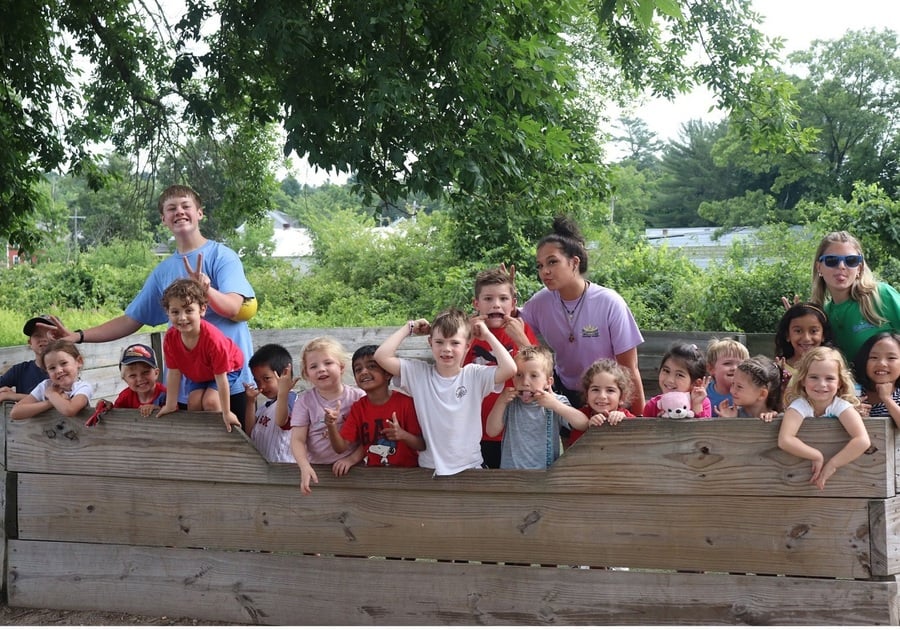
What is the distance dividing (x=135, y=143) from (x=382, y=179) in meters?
3.99

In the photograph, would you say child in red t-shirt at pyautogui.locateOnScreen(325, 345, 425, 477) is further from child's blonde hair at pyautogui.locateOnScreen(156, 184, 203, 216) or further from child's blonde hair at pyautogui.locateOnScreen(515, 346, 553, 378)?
child's blonde hair at pyautogui.locateOnScreen(156, 184, 203, 216)

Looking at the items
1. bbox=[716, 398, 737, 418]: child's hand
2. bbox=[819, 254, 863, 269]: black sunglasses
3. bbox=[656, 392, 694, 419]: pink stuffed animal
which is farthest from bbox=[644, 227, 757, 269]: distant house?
bbox=[656, 392, 694, 419]: pink stuffed animal

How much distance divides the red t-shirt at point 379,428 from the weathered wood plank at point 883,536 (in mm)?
1695

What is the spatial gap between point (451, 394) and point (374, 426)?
0.37 metres

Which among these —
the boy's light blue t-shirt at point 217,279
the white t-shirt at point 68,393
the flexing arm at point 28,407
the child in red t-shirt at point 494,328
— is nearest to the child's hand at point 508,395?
the child in red t-shirt at point 494,328

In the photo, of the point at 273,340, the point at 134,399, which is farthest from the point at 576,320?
the point at 273,340

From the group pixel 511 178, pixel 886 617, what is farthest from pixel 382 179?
pixel 886 617

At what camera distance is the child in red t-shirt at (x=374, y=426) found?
12.7 ft

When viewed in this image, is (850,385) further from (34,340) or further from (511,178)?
(511,178)

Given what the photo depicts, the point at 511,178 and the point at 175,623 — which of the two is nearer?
the point at 175,623

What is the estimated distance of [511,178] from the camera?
7.60m

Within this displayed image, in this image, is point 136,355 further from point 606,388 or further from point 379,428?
point 606,388

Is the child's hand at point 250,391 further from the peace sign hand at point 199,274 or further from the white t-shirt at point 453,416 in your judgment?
the white t-shirt at point 453,416

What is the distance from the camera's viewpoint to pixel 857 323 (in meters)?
4.11
